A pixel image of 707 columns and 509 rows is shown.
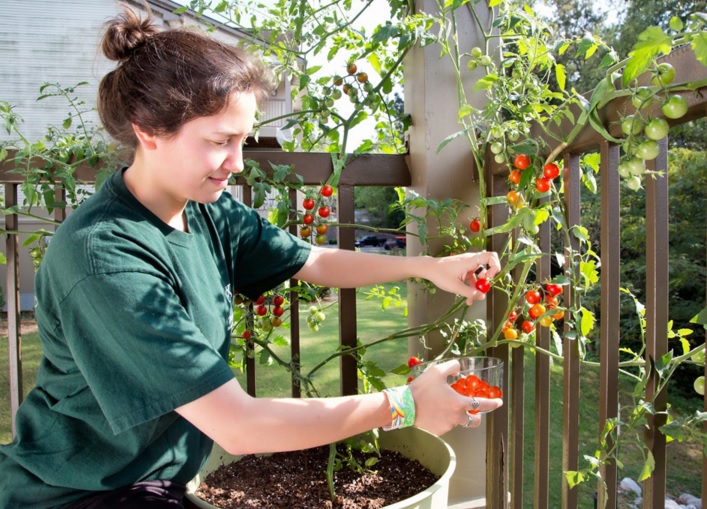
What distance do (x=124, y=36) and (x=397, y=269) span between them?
75 cm

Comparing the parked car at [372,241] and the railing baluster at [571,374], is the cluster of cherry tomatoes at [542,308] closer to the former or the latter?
the railing baluster at [571,374]

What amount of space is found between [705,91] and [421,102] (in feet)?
3.12

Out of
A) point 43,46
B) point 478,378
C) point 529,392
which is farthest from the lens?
point 43,46

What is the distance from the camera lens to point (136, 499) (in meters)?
1.13

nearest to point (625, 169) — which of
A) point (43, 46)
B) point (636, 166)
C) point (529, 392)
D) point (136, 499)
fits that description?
point (636, 166)

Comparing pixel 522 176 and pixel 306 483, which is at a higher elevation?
pixel 522 176

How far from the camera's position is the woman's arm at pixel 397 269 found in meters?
1.32

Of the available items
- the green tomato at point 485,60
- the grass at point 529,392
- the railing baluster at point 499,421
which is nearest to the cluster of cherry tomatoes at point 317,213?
the grass at point 529,392

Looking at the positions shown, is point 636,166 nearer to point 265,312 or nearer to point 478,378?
point 478,378

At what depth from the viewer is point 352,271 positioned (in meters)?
1.52

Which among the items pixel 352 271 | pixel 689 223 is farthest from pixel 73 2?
pixel 352 271

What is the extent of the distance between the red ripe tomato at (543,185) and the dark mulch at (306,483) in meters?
0.72

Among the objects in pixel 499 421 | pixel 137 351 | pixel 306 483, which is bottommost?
pixel 306 483

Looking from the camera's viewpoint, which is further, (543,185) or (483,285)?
(483,285)
